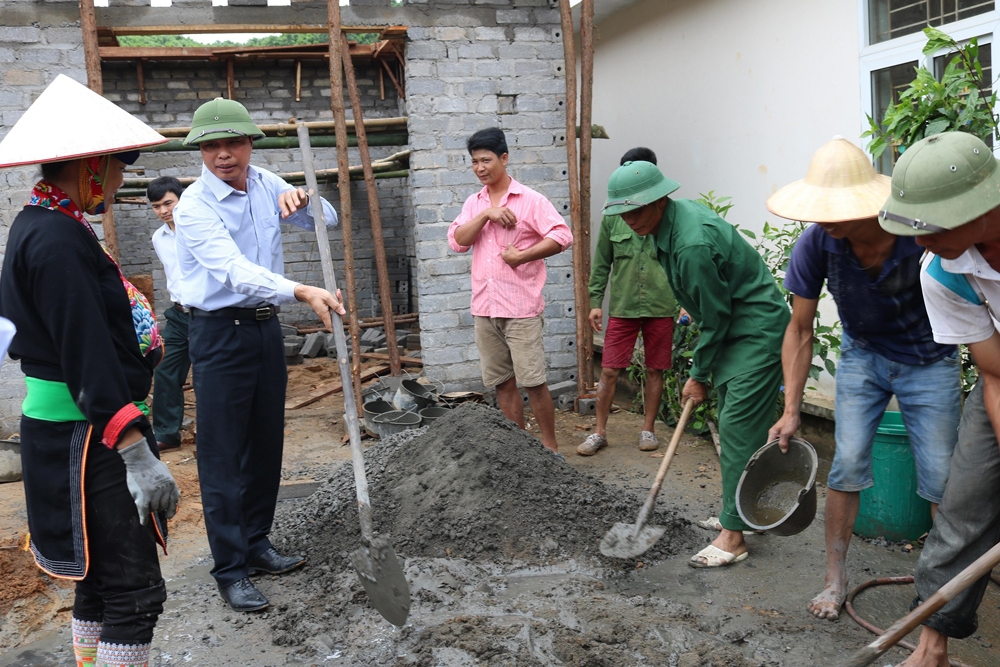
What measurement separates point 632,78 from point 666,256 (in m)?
5.41

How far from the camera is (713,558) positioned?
13.0 feet

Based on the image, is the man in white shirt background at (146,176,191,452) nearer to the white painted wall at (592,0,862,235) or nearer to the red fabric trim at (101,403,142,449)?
the red fabric trim at (101,403,142,449)

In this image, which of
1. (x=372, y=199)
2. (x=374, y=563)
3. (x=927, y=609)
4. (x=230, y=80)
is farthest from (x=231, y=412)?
(x=230, y=80)

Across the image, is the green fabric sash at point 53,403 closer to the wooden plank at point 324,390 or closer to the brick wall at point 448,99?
the brick wall at point 448,99

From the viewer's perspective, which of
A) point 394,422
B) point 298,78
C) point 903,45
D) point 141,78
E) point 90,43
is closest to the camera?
point 903,45

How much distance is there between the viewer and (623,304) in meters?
5.92

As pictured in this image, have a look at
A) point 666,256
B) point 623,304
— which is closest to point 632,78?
point 623,304

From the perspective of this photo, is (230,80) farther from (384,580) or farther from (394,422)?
(384,580)

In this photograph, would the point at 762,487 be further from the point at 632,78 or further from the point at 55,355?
the point at 632,78

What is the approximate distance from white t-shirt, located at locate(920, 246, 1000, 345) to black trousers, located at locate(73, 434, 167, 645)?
256cm

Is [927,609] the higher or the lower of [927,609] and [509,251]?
the lower

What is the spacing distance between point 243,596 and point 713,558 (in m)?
2.21

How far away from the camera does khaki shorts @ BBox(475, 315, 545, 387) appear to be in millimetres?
5516

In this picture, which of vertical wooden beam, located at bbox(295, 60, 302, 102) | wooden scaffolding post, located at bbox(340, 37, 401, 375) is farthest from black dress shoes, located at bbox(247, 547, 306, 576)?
vertical wooden beam, located at bbox(295, 60, 302, 102)
